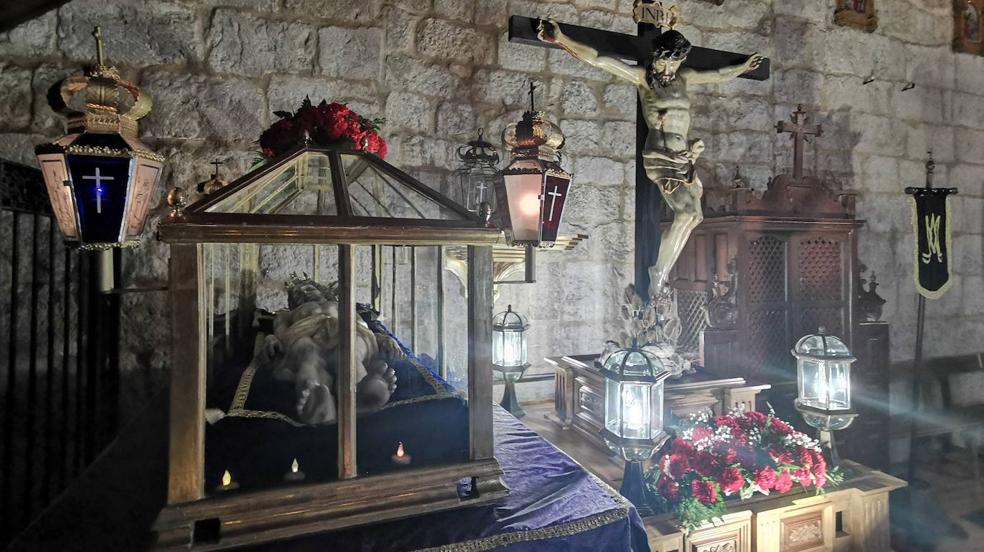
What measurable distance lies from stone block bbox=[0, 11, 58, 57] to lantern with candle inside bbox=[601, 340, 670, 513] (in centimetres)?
421

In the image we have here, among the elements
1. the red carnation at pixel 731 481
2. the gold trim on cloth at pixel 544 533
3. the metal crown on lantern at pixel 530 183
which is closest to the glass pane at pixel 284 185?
the metal crown on lantern at pixel 530 183

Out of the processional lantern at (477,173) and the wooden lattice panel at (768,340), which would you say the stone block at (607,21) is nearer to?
the processional lantern at (477,173)

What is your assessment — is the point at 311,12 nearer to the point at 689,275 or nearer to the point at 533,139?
the point at 533,139

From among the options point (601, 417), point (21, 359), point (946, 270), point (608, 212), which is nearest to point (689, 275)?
point (608, 212)

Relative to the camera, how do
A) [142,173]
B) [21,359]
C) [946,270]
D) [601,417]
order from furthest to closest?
[946,270]
[601,417]
[21,359]
[142,173]

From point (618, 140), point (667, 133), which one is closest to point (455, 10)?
point (618, 140)

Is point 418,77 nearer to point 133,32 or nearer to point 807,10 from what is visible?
point 133,32

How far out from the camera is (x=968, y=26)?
21.2ft

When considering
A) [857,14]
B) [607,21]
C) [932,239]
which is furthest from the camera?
[857,14]

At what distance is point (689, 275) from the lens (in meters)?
4.94

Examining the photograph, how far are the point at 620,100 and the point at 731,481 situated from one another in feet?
11.9

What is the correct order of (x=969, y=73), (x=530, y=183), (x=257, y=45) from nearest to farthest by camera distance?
1. (x=530, y=183)
2. (x=257, y=45)
3. (x=969, y=73)

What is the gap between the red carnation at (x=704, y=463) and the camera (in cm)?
282

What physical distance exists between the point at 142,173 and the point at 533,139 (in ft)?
5.76
